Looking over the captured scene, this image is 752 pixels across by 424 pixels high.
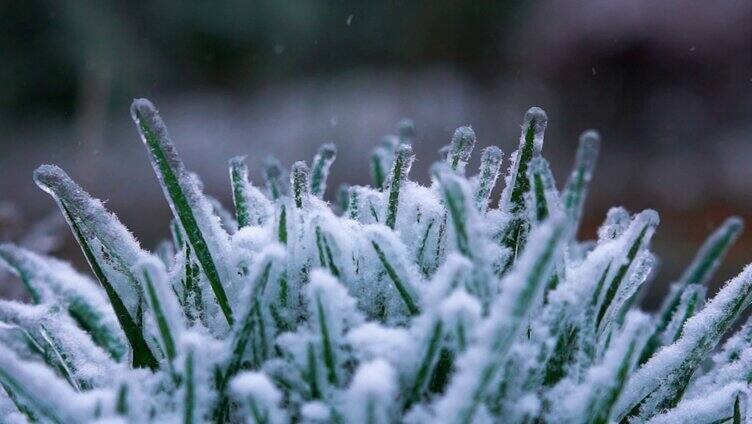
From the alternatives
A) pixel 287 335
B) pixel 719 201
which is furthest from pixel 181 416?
pixel 719 201

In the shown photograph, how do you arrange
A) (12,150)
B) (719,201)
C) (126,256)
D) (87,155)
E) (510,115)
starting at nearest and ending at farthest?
(126,256), (719,201), (87,155), (510,115), (12,150)

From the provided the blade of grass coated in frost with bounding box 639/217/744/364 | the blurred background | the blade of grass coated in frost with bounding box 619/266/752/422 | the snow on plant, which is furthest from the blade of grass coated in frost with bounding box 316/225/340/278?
the blurred background

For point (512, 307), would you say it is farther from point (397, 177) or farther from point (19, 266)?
point (19, 266)

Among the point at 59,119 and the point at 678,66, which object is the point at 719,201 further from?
the point at 59,119

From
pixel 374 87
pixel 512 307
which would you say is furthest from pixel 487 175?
pixel 374 87

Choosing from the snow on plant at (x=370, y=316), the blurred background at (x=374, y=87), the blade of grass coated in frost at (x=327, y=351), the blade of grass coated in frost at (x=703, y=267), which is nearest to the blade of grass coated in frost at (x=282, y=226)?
the snow on plant at (x=370, y=316)

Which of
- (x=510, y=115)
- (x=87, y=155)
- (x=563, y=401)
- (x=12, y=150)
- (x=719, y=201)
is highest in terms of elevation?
(x=12, y=150)

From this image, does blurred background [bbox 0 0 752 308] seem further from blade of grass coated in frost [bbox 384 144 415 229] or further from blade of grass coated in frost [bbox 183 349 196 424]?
blade of grass coated in frost [bbox 183 349 196 424]
